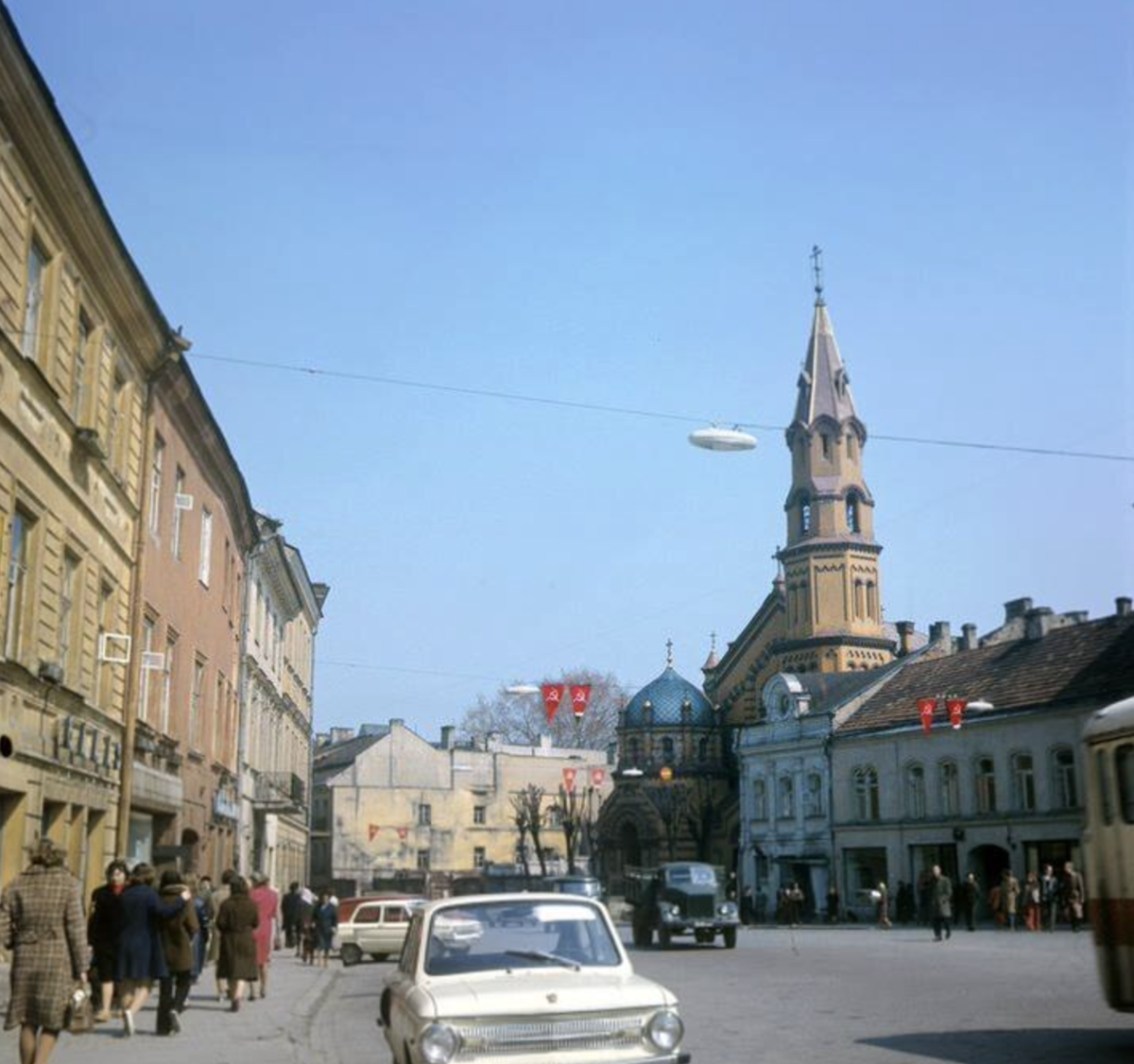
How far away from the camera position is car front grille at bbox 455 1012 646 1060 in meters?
8.71

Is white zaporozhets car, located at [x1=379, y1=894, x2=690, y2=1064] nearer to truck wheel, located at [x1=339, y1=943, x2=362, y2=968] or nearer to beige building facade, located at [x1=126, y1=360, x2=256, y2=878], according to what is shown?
beige building facade, located at [x1=126, y1=360, x2=256, y2=878]

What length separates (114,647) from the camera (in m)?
22.8

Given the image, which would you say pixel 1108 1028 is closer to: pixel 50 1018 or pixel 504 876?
pixel 50 1018

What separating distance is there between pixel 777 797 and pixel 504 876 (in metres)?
20.4

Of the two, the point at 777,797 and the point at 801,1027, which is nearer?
the point at 801,1027

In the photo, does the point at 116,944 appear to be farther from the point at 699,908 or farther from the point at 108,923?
the point at 699,908

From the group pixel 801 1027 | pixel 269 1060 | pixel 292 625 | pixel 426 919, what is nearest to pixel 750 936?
pixel 292 625

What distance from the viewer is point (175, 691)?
1111 inches

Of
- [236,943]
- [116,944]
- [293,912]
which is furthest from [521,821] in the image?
[116,944]

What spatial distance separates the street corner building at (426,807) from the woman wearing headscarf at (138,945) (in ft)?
228

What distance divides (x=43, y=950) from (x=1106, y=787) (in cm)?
847

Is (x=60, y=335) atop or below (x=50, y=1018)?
atop

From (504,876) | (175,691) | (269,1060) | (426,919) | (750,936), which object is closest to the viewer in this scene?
(426,919)

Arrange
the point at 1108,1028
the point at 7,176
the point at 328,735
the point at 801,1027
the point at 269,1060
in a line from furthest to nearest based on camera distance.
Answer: the point at 328,735 → the point at 7,176 → the point at 801,1027 → the point at 1108,1028 → the point at 269,1060
